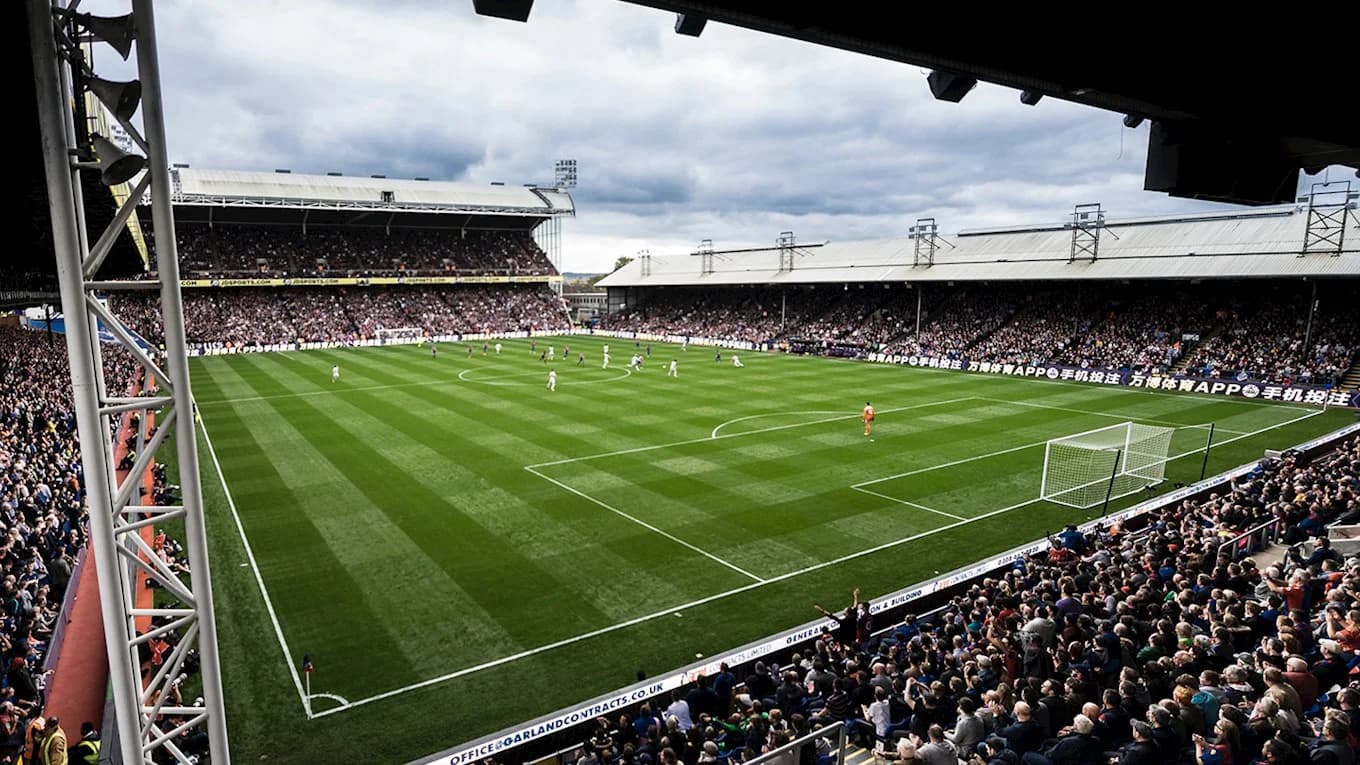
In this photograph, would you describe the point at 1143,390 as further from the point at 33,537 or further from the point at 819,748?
the point at 33,537

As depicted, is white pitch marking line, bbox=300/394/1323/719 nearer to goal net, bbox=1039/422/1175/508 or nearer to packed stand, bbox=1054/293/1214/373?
goal net, bbox=1039/422/1175/508

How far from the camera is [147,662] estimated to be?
11367 mm

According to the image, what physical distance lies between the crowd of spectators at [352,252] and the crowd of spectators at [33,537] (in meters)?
46.2

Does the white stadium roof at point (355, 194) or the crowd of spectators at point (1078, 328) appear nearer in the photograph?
the crowd of spectators at point (1078, 328)

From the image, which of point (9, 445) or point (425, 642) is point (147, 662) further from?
point (9, 445)

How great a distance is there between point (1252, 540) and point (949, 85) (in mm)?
11800

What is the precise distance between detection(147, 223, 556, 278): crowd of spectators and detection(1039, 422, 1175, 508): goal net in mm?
67276

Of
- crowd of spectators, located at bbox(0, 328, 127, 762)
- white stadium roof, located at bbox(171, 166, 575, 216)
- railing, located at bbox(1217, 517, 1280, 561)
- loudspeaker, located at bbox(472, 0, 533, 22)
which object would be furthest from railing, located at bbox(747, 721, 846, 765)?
white stadium roof, located at bbox(171, 166, 575, 216)

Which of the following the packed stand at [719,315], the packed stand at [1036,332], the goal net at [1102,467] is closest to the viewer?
the goal net at [1102,467]

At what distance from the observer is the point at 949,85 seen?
22.7 ft

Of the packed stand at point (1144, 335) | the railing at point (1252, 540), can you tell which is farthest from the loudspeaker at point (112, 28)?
the packed stand at point (1144, 335)

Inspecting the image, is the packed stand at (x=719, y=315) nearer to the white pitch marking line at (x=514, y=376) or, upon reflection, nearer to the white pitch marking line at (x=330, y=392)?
the white pitch marking line at (x=514, y=376)

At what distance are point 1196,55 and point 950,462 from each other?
18.5 meters

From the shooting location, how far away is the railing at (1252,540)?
12906mm
